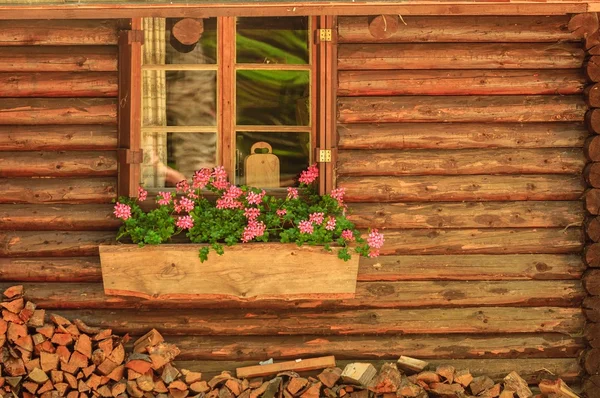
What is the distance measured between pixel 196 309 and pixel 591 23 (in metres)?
3.56

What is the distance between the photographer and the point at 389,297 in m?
6.34

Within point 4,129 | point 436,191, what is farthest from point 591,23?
point 4,129

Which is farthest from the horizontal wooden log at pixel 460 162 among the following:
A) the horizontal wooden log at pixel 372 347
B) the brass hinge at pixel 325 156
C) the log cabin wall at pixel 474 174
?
the horizontal wooden log at pixel 372 347

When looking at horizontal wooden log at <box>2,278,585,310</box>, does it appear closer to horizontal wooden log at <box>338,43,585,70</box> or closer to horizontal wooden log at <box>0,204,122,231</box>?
horizontal wooden log at <box>0,204,122,231</box>

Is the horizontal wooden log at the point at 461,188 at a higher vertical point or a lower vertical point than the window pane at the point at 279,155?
lower

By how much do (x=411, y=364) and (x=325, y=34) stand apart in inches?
96.9

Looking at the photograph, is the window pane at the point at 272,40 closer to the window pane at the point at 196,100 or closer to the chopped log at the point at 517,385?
the window pane at the point at 196,100

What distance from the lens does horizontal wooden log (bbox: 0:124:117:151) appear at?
6355mm

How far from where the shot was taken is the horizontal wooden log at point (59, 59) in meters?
6.34

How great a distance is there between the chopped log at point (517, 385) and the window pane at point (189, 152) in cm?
268

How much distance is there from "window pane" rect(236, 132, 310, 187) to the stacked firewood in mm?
1354

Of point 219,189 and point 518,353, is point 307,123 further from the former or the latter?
point 518,353

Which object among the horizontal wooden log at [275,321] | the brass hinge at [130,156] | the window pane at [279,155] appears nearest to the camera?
the brass hinge at [130,156]

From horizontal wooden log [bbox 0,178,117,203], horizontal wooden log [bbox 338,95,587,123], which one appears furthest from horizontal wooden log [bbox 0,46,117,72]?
horizontal wooden log [bbox 338,95,587,123]
